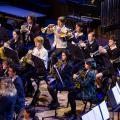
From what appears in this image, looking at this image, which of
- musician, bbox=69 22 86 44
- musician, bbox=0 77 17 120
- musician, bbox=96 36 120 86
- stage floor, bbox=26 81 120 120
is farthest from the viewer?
musician, bbox=69 22 86 44

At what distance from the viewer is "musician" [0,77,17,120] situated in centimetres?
705

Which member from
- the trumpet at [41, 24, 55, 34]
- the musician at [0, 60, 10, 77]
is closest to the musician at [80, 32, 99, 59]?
the trumpet at [41, 24, 55, 34]

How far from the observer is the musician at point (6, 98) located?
7.05 metres

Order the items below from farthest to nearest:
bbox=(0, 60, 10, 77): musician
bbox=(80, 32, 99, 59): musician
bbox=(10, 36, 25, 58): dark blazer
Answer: bbox=(10, 36, 25, 58): dark blazer < bbox=(80, 32, 99, 59): musician < bbox=(0, 60, 10, 77): musician

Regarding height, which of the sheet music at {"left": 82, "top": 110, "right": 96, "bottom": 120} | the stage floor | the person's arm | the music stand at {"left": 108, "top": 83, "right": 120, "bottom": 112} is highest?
the person's arm

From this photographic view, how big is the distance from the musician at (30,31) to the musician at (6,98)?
16.5ft

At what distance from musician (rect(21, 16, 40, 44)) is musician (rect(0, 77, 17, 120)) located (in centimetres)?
504

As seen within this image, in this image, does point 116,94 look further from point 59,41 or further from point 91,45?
point 59,41

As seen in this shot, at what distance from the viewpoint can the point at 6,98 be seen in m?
7.09

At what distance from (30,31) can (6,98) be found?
18.3ft

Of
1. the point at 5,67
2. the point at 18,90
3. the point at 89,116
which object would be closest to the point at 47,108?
the point at 5,67

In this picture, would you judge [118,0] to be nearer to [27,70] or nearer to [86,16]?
[86,16]

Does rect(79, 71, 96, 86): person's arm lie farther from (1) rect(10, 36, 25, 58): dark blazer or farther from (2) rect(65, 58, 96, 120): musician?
(1) rect(10, 36, 25, 58): dark blazer

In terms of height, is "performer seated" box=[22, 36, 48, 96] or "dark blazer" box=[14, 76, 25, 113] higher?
"performer seated" box=[22, 36, 48, 96]
